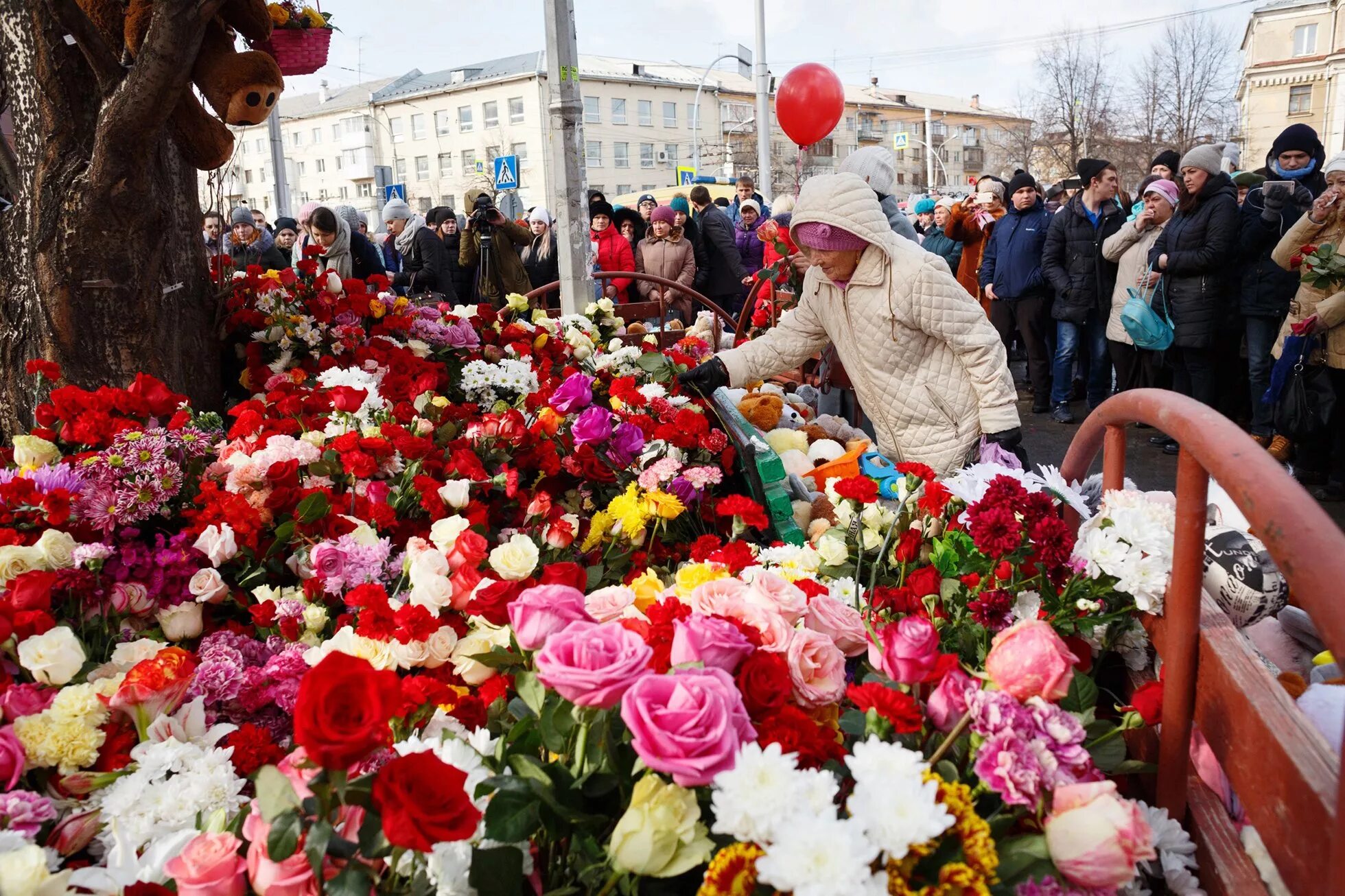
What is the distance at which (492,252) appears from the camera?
8.45m

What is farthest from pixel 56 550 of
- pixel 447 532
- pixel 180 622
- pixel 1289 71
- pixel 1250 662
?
pixel 1289 71

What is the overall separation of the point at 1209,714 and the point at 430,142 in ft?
217

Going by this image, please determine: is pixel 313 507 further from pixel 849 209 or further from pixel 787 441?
pixel 787 441

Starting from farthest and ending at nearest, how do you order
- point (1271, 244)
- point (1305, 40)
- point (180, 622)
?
1. point (1305, 40)
2. point (1271, 244)
3. point (180, 622)

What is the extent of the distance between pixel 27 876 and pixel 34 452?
1.46 metres

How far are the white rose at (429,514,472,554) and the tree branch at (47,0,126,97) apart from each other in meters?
1.94

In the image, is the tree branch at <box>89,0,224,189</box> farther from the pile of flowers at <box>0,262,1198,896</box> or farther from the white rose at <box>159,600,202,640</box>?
the white rose at <box>159,600,202,640</box>

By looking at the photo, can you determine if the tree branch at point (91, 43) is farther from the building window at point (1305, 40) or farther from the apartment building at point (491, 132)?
the building window at point (1305, 40)

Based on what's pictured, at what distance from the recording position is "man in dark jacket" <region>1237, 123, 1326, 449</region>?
5.90 metres

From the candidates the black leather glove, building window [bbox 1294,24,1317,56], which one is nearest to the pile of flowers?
the black leather glove

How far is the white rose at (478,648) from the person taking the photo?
5.44 ft

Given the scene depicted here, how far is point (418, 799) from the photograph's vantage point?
33.7 inches

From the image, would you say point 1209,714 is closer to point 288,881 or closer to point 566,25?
point 288,881

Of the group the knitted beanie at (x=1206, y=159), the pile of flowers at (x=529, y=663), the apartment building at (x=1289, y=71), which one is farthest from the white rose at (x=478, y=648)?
the apartment building at (x=1289, y=71)
